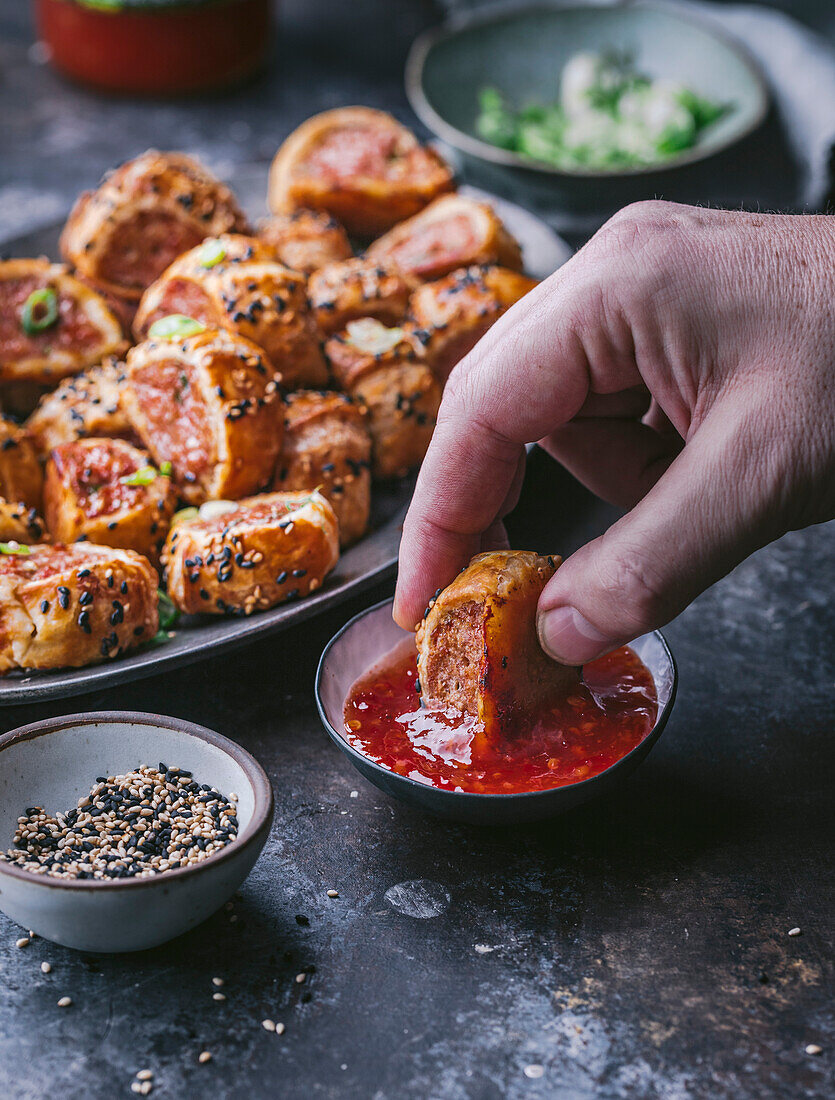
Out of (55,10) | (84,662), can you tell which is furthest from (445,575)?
(55,10)

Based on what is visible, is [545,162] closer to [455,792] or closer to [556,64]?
[556,64]

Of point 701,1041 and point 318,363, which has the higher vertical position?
point 318,363

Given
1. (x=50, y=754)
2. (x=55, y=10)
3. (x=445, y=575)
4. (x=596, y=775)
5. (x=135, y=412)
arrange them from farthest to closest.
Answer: (x=55, y=10), (x=135, y=412), (x=445, y=575), (x=50, y=754), (x=596, y=775)

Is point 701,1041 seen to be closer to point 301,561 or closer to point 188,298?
point 301,561

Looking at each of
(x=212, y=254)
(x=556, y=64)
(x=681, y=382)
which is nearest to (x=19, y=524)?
(x=212, y=254)

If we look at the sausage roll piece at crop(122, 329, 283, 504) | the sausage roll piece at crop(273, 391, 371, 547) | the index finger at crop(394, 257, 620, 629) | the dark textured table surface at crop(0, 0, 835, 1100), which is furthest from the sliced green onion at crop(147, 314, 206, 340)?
the index finger at crop(394, 257, 620, 629)

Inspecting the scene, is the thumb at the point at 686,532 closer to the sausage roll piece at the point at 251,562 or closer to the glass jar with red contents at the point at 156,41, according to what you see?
the sausage roll piece at the point at 251,562

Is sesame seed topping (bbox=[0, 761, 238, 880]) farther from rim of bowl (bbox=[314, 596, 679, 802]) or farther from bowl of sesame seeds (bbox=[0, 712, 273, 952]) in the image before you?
rim of bowl (bbox=[314, 596, 679, 802])
